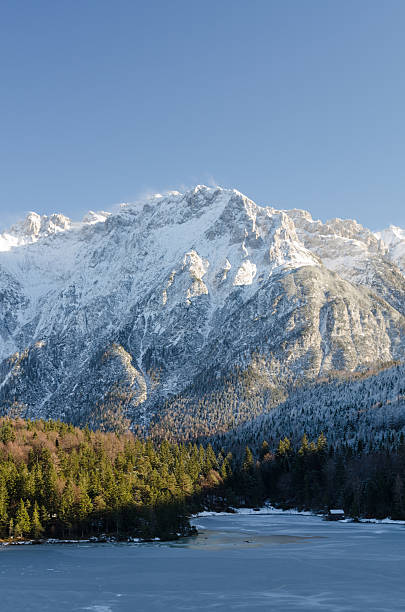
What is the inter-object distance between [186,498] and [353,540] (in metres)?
64.1

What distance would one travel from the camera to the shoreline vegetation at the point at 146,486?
10944 cm

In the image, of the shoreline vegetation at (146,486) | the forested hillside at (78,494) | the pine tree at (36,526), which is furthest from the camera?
the shoreline vegetation at (146,486)

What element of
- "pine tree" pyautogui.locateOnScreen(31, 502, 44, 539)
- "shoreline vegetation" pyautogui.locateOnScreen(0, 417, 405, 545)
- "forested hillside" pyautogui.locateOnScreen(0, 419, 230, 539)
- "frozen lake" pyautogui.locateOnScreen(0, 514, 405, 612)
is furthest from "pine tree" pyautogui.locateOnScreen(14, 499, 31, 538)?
"frozen lake" pyautogui.locateOnScreen(0, 514, 405, 612)

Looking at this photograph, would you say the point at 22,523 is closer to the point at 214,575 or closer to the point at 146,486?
the point at 146,486

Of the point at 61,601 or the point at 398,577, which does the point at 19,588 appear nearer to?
the point at 61,601

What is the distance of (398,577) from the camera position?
6538 cm

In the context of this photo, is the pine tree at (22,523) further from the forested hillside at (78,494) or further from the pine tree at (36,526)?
the pine tree at (36,526)


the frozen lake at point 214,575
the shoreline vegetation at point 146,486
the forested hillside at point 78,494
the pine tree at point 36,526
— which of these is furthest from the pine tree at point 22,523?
the frozen lake at point 214,575

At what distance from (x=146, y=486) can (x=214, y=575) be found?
59.8 meters

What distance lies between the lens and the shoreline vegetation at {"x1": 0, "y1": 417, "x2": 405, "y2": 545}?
4309 inches

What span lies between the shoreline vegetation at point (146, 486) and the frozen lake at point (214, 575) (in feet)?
23.3

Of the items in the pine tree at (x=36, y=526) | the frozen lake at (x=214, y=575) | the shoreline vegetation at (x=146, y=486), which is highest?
the shoreline vegetation at (x=146, y=486)

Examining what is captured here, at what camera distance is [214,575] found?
228 ft

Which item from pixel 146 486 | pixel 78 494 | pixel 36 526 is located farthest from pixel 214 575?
pixel 146 486
